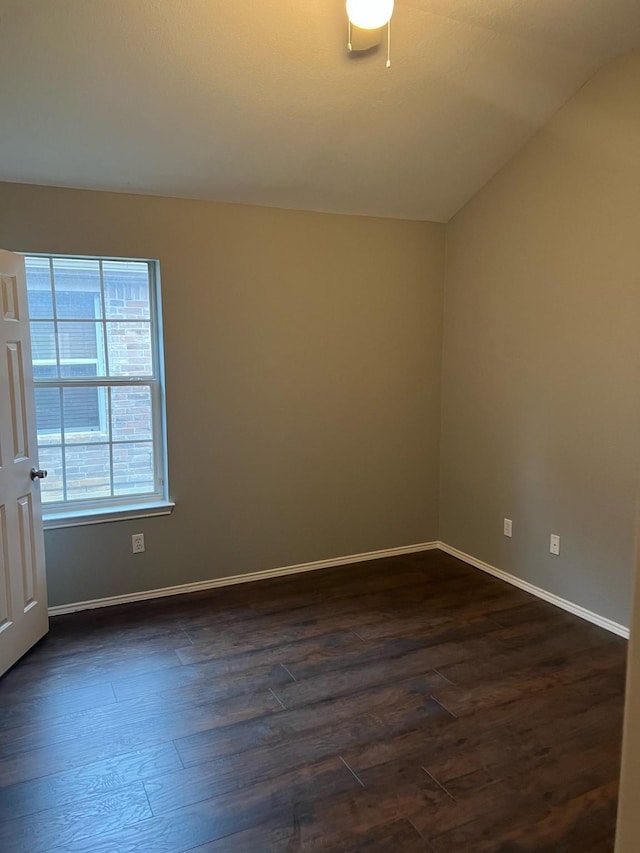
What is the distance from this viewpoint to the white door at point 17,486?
103 inches

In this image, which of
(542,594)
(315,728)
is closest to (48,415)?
(315,728)

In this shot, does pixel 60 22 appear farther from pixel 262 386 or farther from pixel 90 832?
pixel 90 832

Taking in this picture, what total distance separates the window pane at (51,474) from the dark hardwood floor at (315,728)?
69 centimetres

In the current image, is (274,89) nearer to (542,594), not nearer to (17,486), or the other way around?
(17,486)

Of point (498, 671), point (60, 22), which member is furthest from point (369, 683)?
point (60, 22)

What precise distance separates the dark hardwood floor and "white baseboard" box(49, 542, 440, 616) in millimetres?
87

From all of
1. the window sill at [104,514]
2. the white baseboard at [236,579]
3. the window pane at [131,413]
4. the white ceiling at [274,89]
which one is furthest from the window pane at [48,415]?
the white ceiling at [274,89]

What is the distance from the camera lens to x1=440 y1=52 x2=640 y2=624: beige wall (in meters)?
2.88

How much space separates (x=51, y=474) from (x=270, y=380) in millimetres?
1364

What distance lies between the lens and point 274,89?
2.66 meters

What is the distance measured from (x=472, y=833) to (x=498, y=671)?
97 cm

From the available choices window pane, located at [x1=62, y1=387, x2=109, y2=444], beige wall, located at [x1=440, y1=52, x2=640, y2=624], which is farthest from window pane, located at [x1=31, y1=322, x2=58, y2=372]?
beige wall, located at [x1=440, y1=52, x2=640, y2=624]

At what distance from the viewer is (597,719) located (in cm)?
230

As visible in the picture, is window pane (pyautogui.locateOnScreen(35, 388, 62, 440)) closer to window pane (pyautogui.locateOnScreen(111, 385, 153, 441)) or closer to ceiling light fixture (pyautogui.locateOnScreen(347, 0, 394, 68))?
window pane (pyautogui.locateOnScreen(111, 385, 153, 441))
